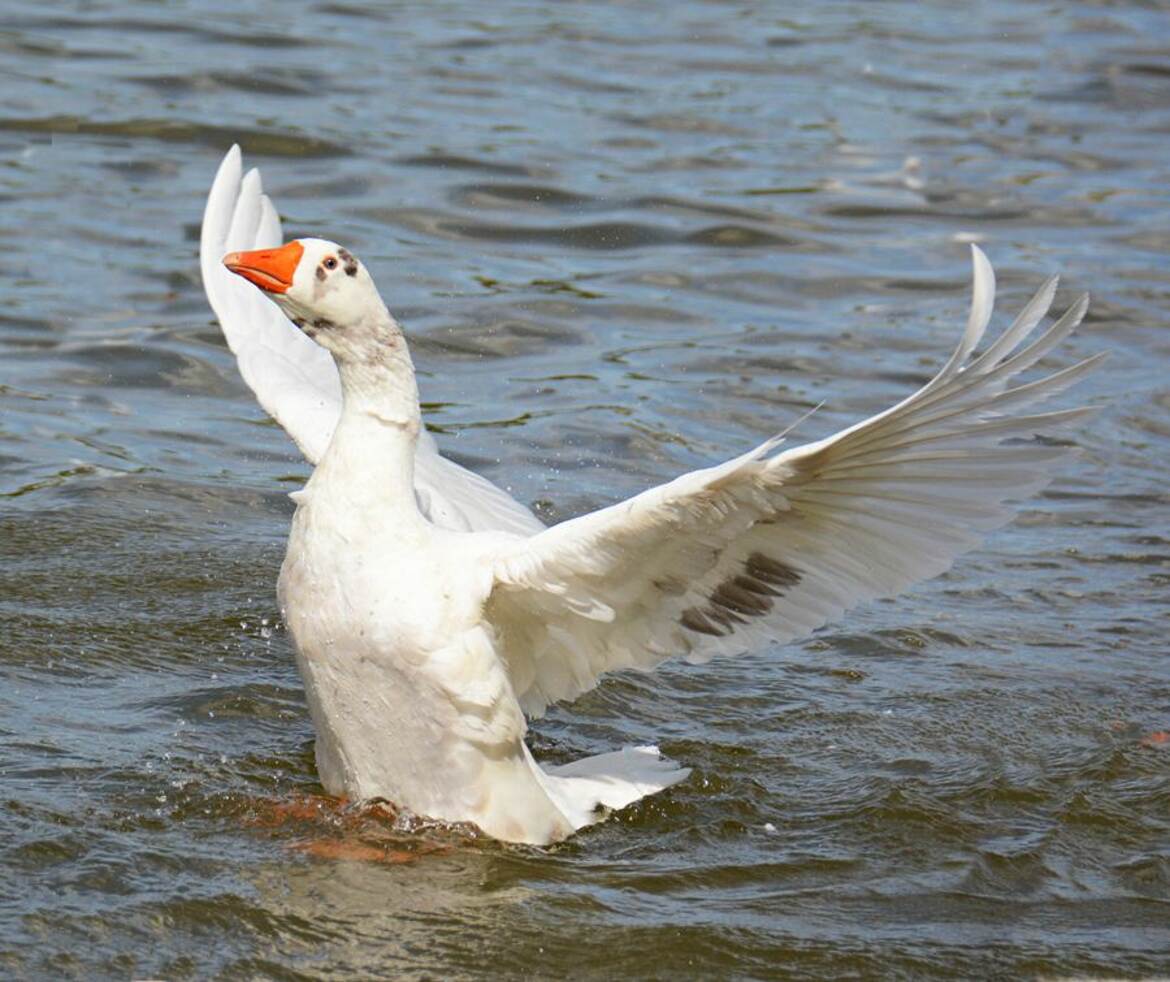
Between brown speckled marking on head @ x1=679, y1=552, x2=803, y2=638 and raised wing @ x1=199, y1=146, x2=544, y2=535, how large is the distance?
4.22 feet

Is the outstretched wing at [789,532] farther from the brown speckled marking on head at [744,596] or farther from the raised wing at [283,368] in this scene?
the raised wing at [283,368]

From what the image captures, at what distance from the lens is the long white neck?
19.6 ft

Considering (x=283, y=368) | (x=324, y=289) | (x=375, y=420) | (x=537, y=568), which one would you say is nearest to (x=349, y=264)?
(x=324, y=289)

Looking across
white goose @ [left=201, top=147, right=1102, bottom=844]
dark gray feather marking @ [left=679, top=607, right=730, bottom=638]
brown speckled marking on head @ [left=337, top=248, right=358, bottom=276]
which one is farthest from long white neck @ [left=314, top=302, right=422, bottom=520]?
dark gray feather marking @ [left=679, top=607, right=730, bottom=638]

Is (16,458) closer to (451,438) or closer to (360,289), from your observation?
(451,438)

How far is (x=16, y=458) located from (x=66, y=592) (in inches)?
64.8

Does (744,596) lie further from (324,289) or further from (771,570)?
(324,289)

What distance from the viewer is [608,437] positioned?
10188mm

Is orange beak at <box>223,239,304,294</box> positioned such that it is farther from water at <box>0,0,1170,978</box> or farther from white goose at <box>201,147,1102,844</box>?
water at <box>0,0,1170,978</box>

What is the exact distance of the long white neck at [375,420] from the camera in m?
5.99

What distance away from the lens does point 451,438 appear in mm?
10133

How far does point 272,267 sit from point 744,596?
5.49ft

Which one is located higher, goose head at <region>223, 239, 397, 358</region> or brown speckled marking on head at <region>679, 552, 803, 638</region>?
goose head at <region>223, 239, 397, 358</region>

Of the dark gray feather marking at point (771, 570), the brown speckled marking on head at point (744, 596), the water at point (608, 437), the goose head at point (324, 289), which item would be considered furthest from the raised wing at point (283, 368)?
the dark gray feather marking at point (771, 570)
